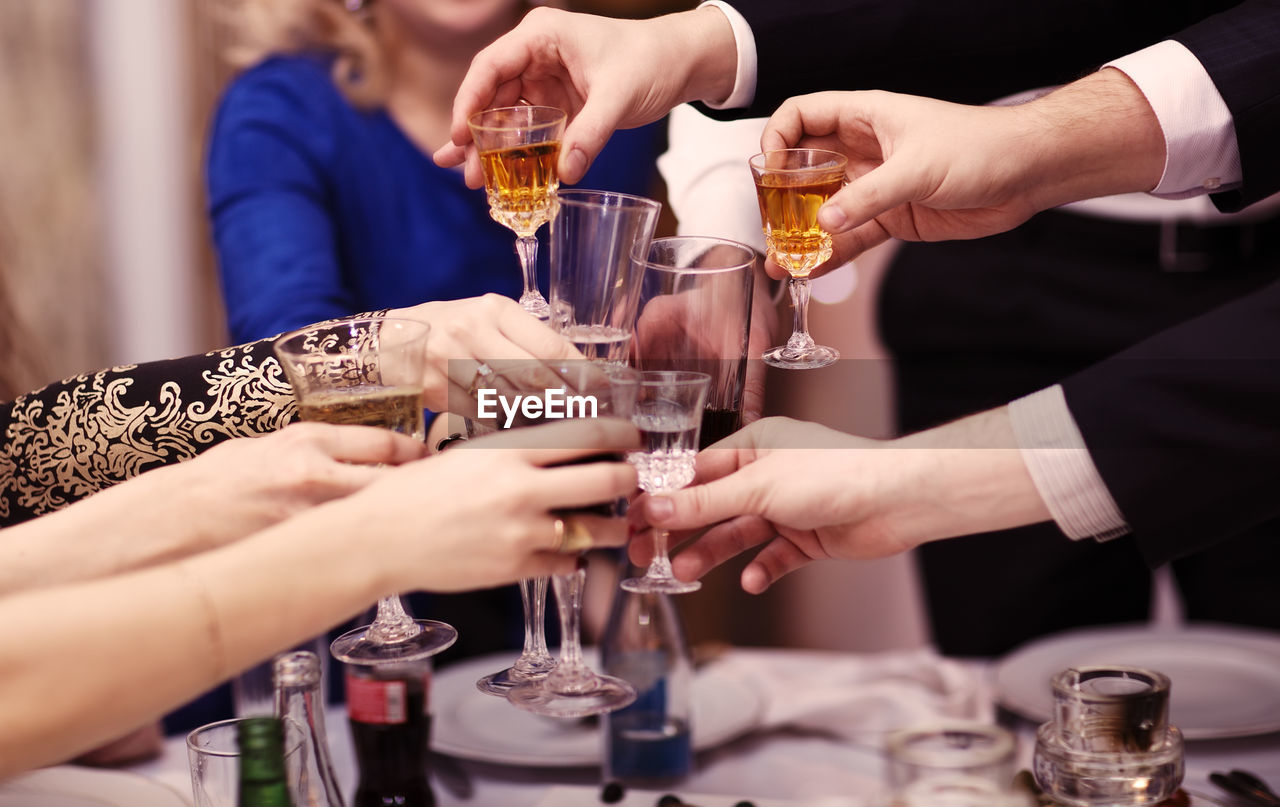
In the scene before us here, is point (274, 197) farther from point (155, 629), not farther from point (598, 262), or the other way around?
point (155, 629)

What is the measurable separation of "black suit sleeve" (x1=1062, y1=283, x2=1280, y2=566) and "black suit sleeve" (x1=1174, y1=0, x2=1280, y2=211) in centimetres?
27

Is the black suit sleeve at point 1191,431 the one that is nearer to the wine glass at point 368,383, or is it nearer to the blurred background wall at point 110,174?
the wine glass at point 368,383

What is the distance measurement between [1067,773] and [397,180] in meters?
1.55

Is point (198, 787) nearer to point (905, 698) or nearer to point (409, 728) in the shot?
point (409, 728)

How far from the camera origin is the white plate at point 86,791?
1583 millimetres

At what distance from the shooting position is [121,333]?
156 inches

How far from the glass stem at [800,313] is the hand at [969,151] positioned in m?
0.04

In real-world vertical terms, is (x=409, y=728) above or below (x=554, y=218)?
below

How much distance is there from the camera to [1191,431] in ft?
4.57

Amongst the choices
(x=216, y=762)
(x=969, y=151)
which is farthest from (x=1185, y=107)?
(x=216, y=762)

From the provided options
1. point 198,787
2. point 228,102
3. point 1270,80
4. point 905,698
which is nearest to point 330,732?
point 198,787

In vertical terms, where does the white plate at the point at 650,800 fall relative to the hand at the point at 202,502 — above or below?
below

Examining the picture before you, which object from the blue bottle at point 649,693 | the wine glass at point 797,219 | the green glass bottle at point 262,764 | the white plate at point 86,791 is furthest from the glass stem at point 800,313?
the white plate at point 86,791

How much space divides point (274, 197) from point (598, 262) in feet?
3.61
